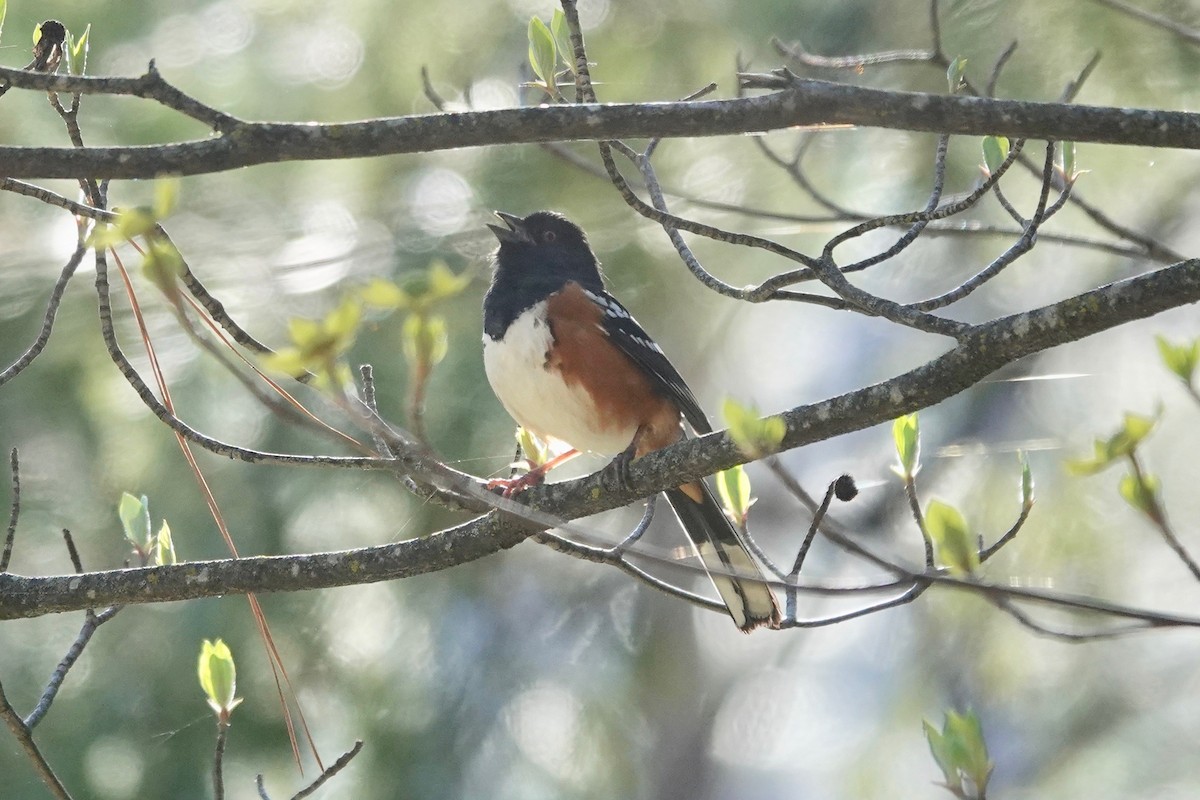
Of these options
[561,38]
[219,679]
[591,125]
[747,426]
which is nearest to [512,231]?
[561,38]

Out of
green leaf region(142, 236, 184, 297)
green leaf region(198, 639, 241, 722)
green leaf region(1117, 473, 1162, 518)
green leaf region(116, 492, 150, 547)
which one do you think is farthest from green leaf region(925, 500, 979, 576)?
green leaf region(116, 492, 150, 547)

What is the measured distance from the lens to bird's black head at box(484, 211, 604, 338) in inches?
110

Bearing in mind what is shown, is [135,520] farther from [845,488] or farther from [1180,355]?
[1180,355]

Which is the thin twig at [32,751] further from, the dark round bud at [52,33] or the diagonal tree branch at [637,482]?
the dark round bud at [52,33]

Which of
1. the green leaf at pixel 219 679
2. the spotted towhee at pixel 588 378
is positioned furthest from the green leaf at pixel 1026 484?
the green leaf at pixel 219 679

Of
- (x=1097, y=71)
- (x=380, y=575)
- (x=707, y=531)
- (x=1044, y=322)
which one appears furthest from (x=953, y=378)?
(x=1097, y=71)

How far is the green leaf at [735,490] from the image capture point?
199cm

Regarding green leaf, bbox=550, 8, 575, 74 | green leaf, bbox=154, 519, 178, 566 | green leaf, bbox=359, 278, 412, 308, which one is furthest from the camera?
green leaf, bbox=154, 519, 178, 566

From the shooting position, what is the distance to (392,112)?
3.18 m

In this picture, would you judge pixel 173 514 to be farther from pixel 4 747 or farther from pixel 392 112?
pixel 392 112

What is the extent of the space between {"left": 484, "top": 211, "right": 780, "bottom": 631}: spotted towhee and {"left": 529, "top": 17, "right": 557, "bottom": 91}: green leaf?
2.73 feet

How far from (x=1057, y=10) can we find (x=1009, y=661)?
1.88m

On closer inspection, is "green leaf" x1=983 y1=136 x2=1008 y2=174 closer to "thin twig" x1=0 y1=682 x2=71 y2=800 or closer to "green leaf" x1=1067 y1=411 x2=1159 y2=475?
"green leaf" x1=1067 y1=411 x2=1159 y2=475

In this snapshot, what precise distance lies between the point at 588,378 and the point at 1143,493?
166cm
